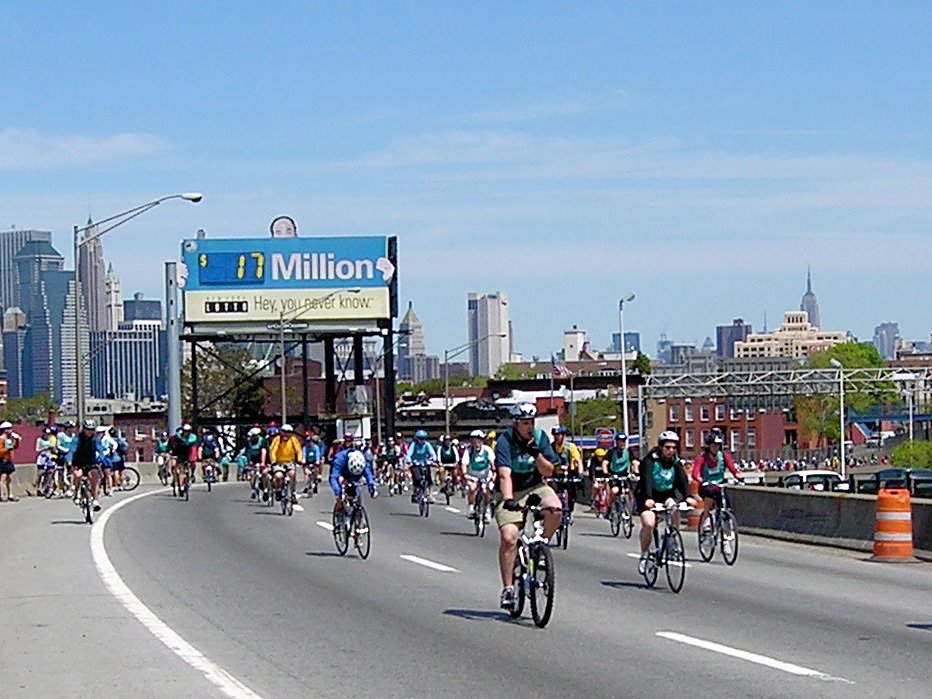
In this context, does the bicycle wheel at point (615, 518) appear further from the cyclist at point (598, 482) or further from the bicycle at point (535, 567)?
the bicycle at point (535, 567)

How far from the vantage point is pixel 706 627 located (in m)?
15.8

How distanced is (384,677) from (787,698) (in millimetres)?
2929

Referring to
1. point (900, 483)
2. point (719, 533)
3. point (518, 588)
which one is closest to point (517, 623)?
point (518, 588)

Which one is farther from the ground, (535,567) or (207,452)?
(207,452)

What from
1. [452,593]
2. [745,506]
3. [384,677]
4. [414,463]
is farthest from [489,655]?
[414,463]

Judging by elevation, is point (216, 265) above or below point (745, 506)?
above

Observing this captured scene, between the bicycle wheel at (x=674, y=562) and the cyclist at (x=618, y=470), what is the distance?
9.76 metres

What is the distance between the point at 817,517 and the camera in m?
27.5

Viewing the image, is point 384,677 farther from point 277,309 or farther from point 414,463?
point 277,309

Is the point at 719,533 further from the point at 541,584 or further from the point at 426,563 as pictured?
the point at 541,584

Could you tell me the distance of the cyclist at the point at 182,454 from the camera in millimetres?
40219

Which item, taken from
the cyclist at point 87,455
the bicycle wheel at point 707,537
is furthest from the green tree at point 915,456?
the bicycle wheel at point 707,537

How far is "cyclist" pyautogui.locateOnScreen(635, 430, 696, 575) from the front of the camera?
18.5 meters

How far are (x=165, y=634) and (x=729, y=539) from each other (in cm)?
1014
